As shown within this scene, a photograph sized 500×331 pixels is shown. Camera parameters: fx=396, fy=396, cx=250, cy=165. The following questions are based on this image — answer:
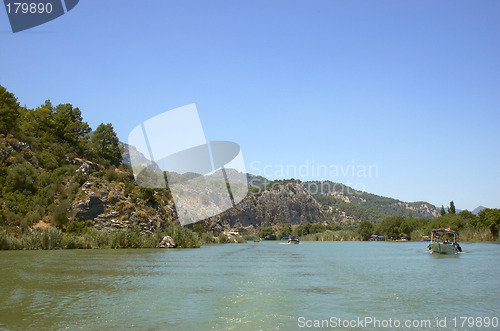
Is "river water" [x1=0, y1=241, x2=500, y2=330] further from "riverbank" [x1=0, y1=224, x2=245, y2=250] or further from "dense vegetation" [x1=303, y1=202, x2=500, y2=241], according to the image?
"dense vegetation" [x1=303, y1=202, x2=500, y2=241]

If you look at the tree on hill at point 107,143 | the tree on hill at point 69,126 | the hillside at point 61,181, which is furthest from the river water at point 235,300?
the tree on hill at point 107,143

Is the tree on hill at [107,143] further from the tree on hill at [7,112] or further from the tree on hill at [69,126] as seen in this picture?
the tree on hill at [7,112]

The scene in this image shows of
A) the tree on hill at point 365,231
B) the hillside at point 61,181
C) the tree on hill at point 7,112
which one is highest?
the tree on hill at point 7,112

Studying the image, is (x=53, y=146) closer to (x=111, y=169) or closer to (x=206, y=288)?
(x=111, y=169)

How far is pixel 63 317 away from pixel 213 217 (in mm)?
135105

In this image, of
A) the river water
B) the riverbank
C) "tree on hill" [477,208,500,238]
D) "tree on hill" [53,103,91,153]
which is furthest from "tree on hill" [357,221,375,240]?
the river water

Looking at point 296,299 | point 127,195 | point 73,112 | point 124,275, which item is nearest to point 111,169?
point 127,195

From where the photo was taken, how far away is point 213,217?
152m

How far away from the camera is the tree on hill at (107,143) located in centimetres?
12125

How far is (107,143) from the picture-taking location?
124 meters

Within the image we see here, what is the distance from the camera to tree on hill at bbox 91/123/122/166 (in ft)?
398

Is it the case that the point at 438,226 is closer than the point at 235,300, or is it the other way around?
the point at 235,300

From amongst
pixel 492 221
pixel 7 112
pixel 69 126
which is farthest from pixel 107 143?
pixel 492 221

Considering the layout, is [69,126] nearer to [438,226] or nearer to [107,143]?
[107,143]
